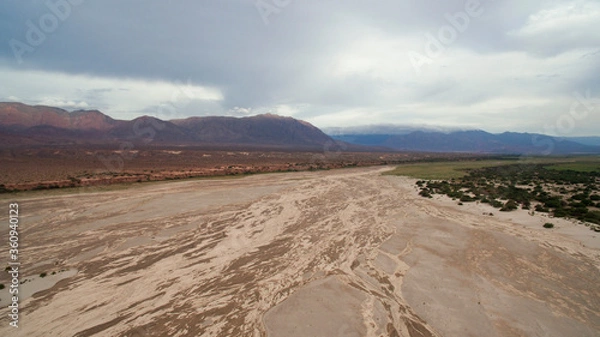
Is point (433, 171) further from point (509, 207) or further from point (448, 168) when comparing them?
point (509, 207)

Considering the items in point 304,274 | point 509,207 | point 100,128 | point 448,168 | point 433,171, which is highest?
point 100,128

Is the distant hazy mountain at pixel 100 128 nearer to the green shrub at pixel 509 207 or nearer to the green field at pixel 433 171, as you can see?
the green field at pixel 433 171

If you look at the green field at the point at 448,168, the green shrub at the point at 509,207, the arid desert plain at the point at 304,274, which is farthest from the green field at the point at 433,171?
the arid desert plain at the point at 304,274

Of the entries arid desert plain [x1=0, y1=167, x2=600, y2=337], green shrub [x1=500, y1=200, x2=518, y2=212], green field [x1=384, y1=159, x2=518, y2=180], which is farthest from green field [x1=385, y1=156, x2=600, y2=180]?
arid desert plain [x1=0, y1=167, x2=600, y2=337]

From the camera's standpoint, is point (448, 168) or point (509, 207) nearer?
point (509, 207)

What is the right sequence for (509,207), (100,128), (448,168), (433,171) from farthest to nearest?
(100,128) < (448,168) < (433,171) < (509,207)

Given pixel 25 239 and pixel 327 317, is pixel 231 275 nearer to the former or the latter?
pixel 327 317

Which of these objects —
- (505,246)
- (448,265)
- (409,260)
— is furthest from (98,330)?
(505,246)

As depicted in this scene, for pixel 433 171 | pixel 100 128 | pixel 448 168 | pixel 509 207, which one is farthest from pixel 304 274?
pixel 100 128
